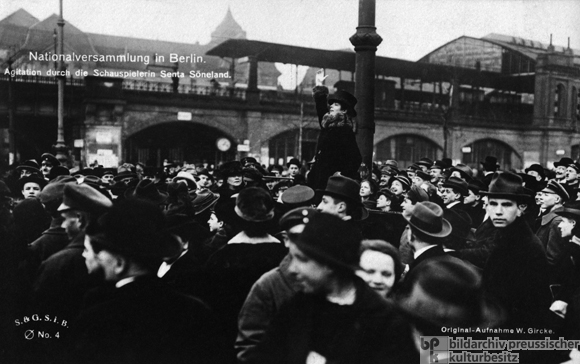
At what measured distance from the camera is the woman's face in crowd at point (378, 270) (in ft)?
11.7

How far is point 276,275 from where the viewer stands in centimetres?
339

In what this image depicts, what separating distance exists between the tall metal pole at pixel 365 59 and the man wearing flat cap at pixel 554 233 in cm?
192

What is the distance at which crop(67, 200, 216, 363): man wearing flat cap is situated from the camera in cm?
304

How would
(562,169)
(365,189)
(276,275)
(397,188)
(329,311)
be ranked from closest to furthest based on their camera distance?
(329,311) < (276,275) < (365,189) < (397,188) < (562,169)

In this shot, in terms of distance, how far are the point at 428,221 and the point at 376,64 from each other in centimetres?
2750

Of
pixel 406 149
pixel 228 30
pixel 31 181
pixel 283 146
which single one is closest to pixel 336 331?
pixel 31 181

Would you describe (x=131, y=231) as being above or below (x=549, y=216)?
above

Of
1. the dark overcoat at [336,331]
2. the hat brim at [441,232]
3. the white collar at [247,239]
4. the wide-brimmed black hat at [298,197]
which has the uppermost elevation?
the wide-brimmed black hat at [298,197]

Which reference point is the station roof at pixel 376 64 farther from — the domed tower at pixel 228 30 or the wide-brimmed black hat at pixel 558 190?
the wide-brimmed black hat at pixel 558 190

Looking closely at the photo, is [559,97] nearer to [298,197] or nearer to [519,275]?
[298,197]

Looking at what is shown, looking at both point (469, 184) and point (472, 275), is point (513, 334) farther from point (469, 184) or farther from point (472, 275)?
point (469, 184)

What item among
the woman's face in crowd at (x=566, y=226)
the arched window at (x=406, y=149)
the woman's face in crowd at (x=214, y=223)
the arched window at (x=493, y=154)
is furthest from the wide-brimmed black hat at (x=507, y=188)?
the arched window at (x=493, y=154)

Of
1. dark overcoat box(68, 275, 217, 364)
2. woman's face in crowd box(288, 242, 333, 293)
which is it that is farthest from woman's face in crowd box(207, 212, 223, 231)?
woman's face in crowd box(288, 242, 333, 293)

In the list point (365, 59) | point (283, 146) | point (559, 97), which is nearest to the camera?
point (365, 59)
